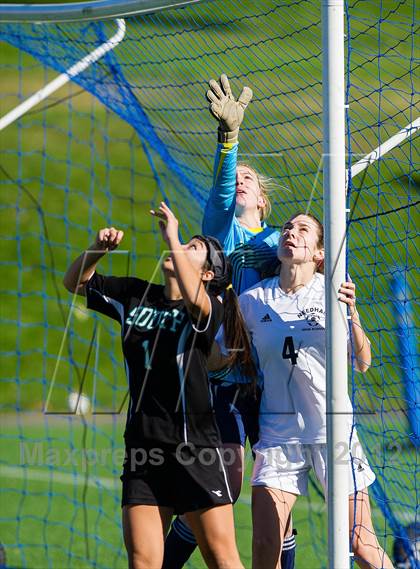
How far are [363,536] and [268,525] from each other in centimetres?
39

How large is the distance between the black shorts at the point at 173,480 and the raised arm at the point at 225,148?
3.42ft

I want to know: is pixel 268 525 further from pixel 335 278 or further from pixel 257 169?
pixel 257 169

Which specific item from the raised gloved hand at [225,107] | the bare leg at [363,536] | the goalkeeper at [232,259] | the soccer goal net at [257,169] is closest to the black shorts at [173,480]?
the goalkeeper at [232,259]

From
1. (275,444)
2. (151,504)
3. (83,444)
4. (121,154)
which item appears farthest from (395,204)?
(121,154)

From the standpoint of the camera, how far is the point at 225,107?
3.89 metres

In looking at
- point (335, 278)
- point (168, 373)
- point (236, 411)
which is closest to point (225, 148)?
point (335, 278)

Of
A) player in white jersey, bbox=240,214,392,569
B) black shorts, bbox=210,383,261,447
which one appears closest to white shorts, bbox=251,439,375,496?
player in white jersey, bbox=240,214,392,569

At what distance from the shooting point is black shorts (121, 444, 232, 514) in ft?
11.5

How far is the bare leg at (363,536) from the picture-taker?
376 cm

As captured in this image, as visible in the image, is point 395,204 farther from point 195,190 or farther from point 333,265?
point 333,265

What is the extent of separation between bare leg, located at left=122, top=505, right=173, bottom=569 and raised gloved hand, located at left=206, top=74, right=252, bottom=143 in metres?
1.52

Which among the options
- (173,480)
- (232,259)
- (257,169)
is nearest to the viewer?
(173,480)

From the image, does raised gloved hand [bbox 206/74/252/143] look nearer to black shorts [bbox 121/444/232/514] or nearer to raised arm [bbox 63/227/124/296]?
raised arm [bbox 63/227/124/296]

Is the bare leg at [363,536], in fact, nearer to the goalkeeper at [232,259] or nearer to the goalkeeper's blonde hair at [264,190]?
the goalkeeper at [232,259]
